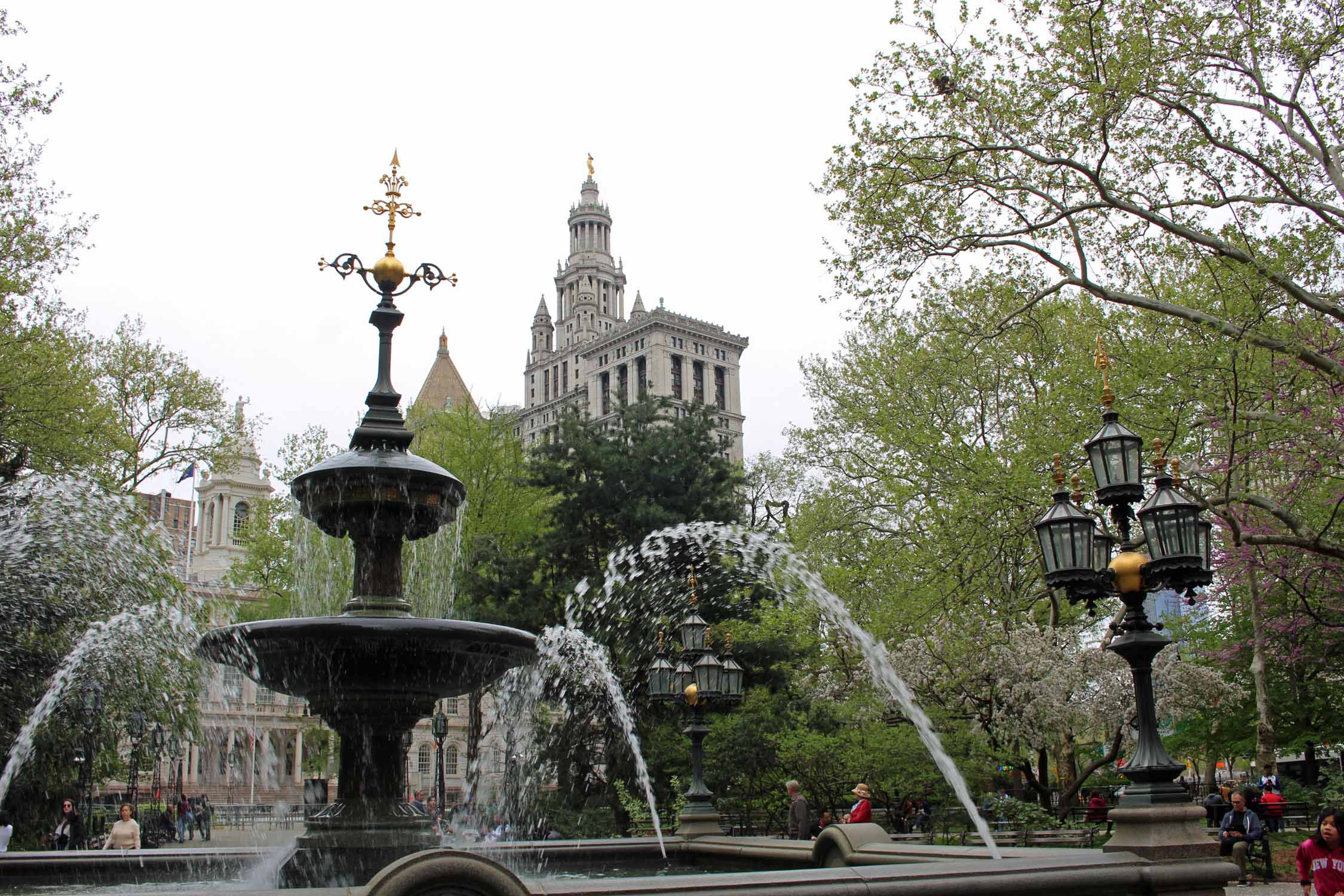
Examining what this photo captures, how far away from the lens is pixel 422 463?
35.3 ft

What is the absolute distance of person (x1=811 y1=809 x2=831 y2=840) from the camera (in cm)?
2025

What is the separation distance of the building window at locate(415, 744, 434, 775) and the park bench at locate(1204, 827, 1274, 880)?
5722 centimetres

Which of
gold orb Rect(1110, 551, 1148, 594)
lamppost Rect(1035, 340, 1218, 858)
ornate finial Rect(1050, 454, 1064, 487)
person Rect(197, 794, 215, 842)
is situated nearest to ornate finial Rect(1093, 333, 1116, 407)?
lamppost Rect(1035, 340, 1218, 858)

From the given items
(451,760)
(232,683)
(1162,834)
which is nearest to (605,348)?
(451,760)

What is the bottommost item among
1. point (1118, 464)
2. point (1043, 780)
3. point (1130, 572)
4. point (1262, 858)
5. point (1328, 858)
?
point (1262, 858)

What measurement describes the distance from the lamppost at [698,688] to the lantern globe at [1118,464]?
7.43 metres

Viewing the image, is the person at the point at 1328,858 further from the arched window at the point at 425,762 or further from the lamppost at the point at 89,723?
the arched window at the point at 425,762

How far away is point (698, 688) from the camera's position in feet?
55.7

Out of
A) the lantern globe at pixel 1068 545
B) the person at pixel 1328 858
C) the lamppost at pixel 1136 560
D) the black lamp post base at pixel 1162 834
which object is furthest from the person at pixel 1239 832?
the black lamp post base at pixel 1162 834

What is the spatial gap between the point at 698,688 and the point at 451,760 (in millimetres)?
68953

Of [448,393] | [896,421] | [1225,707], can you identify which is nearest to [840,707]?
[896,421]

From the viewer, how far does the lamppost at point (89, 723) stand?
1008 inches

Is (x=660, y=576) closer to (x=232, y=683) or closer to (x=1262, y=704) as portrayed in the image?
(x=1262, y=704)

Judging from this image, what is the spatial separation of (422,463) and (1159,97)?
14955mm
